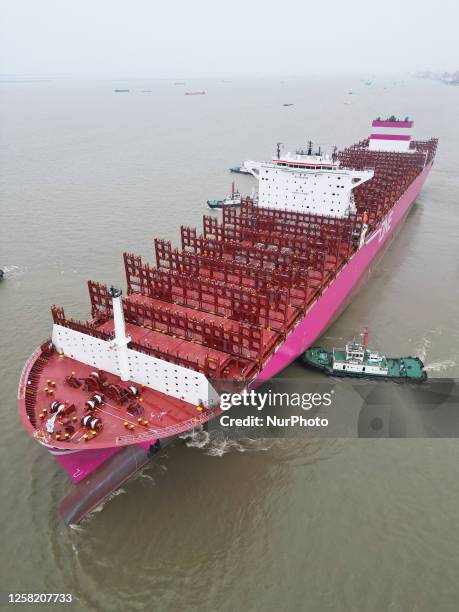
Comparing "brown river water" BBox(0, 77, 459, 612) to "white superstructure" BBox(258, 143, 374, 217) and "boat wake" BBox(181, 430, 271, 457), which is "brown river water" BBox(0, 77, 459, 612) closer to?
"boat wake" BBox(181, 430, 271, 457)

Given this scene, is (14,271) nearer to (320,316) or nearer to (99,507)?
(99,507)

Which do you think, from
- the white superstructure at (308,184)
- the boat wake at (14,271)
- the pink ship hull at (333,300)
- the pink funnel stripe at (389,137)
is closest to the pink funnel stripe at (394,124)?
the pink funnel stripe at (389,137)

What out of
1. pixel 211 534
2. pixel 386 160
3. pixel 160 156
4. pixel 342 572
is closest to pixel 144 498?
pixel 211 534

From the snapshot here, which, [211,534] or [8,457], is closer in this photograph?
[211,534]

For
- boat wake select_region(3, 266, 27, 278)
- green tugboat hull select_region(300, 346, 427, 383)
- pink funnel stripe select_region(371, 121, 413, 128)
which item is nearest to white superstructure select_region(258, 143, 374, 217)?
green tugboat hull select_region(300, 346, 427, 383)

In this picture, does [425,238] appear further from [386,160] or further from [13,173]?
[13,173]

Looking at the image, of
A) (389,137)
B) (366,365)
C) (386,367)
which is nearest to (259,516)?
(366,365)
